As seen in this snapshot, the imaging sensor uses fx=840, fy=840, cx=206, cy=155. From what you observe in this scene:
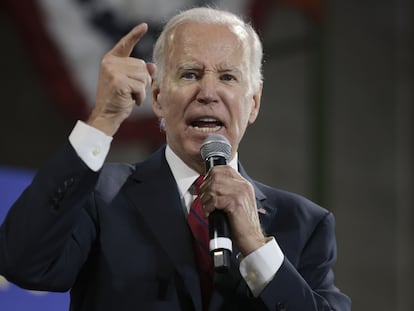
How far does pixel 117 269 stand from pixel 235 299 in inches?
9.7

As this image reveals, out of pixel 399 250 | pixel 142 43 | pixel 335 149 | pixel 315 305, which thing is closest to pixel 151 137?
pixel 142 43

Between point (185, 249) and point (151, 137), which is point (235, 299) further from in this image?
point (151, 137)

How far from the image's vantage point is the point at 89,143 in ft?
5.18

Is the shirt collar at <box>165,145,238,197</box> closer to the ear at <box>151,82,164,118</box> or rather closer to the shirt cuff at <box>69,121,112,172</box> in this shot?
the ear at <box>151,82,164,118</box>

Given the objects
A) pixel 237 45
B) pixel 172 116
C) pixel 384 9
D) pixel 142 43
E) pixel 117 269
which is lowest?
pixel 117 269

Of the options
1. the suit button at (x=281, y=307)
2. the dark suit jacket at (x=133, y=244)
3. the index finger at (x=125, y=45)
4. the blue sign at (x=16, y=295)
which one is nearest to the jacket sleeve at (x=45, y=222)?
the dark suit jacket at (x=133, y=244)

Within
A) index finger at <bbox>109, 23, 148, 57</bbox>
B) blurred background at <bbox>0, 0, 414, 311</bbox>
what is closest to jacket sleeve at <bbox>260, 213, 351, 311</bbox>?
index finger at <bbox>109, 23, 148, 57</bbox>

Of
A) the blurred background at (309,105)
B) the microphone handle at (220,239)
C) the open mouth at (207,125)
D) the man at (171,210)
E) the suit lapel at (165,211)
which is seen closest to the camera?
the microphone handle at (220,239)

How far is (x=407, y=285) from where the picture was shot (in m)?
6.08

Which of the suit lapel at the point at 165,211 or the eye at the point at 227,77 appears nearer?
the suit lapel at the point at 165,211

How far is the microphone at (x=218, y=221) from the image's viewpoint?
1.47 metres

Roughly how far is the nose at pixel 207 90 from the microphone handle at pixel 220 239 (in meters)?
0.21

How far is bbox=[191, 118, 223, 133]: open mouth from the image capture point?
1.80 meters

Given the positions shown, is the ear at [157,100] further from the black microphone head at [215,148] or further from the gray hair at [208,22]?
the black microphone head at [215,148]
